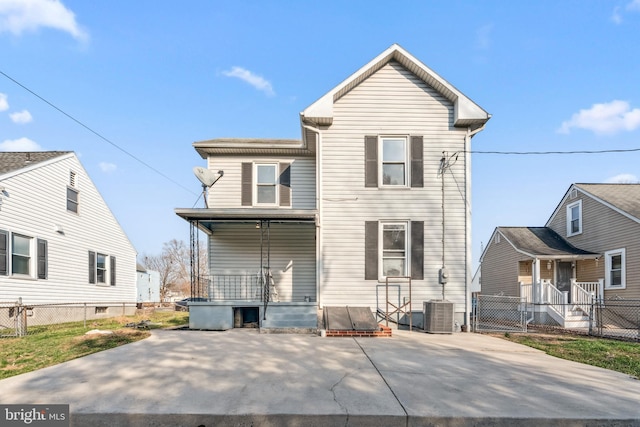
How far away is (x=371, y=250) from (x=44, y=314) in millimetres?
10903

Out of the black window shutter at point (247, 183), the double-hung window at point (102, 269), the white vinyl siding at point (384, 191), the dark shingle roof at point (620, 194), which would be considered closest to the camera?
the white vinyl siding at point (384, 191)

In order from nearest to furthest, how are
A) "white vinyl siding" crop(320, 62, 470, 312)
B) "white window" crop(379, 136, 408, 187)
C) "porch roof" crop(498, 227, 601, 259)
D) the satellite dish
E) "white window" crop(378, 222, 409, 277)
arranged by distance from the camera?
"white vinyl siding" crop(320, 62, 470, 312)
"white window" crop(378, 222, 409, 277)
"white window" crop(379, 136, 408, 187)
the satellite dish
"porch roof" crop(498, 227, 601, 259)

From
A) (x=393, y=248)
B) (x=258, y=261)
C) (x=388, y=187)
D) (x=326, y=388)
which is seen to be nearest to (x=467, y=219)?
(x=393, y=248)

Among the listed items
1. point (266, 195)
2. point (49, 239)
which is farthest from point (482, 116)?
point (49, 239)

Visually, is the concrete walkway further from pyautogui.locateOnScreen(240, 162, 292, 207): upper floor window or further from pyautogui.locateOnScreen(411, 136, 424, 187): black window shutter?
pyautogui.locateOnScreen(240, 162, 292, 207): upper floor window

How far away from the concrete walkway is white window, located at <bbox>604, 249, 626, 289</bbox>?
966cm

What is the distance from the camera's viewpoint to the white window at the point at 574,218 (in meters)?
16.0

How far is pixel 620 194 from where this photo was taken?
602 inches

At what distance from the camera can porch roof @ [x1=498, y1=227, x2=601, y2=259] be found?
14.6m

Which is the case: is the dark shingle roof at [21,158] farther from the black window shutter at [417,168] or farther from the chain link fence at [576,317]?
the chain link fence at [576,317]

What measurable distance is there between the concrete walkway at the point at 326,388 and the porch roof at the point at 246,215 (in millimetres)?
3395

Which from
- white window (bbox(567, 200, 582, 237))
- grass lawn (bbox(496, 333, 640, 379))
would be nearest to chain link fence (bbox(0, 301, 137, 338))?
grass lawn (bbox(496, 333, 640, 379))

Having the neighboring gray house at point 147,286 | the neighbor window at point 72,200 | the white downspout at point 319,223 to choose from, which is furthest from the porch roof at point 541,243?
the neighboring gray house at point 147,286

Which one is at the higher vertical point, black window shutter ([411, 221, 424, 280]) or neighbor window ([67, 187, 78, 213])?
neighbor window ([67, 187, 78, 213])
